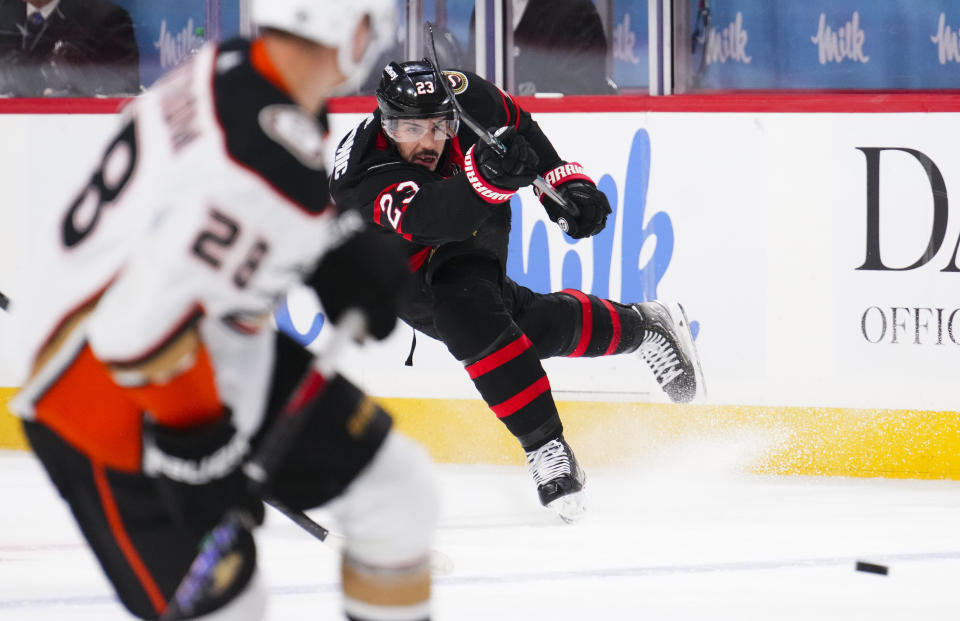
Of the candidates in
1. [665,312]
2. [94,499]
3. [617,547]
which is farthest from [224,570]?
[665,312]

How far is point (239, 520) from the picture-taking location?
1.45m

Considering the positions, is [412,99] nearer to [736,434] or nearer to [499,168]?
[499,168]

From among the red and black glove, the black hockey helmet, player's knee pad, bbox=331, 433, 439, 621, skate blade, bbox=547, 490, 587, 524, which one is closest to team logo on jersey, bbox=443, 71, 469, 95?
the black hockey helmet

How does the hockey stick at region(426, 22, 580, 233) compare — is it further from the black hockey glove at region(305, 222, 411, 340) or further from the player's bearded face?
the black hockey glove at region(305, 222, 411, 340)

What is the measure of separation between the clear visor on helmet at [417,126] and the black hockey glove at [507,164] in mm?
290

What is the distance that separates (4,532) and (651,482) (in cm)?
167

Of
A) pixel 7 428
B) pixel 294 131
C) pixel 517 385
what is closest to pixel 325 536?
pixel 517 385

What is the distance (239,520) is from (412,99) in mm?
1790

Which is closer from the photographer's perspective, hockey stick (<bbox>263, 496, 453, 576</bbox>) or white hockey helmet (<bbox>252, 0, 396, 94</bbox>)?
white hockey helmet (<bbox>252, 0, 396, 94</bbox>)

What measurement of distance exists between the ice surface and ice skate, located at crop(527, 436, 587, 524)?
6 centimetres

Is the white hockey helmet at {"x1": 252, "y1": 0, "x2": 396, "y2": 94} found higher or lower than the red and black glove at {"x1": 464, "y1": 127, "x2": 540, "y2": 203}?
higher

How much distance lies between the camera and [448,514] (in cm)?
340

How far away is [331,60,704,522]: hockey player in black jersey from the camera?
3.01 m

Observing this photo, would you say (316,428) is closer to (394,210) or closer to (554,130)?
(394,210)
